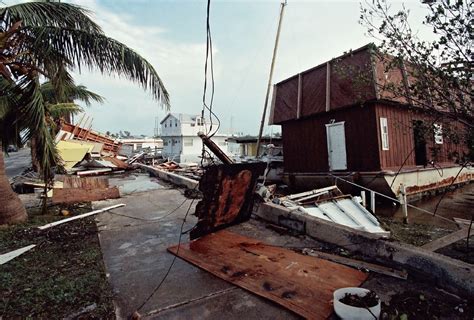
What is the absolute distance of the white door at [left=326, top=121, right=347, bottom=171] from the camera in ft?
47.2

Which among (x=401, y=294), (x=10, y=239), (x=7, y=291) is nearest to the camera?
(x=401, y=294)

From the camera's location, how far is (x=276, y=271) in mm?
3672

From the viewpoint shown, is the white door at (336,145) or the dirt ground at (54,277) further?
the white door at (336,145)

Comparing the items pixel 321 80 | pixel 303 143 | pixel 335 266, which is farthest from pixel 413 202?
pixel 335 266

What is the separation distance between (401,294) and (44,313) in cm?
374

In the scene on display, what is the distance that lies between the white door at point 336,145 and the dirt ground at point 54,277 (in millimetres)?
12238

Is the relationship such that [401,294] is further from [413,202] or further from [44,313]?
[413,202]

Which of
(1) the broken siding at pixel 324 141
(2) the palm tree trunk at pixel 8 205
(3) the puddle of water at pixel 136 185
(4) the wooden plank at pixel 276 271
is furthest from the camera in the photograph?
(1) the broken siding at pixel 324 141

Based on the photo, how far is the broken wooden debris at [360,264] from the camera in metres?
3.43

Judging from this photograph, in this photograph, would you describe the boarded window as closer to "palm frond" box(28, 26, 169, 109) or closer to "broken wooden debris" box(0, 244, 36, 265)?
"palm frond" box(28, 26, 169, 109)

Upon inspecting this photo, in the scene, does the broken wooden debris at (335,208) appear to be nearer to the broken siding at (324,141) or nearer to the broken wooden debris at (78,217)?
the broken siding at (324,141)

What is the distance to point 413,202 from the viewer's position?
1469 cm

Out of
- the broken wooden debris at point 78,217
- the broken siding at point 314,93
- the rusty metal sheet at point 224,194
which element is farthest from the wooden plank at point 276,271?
the broken siding at point 314,93

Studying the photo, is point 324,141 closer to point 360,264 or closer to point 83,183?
point 83,183
